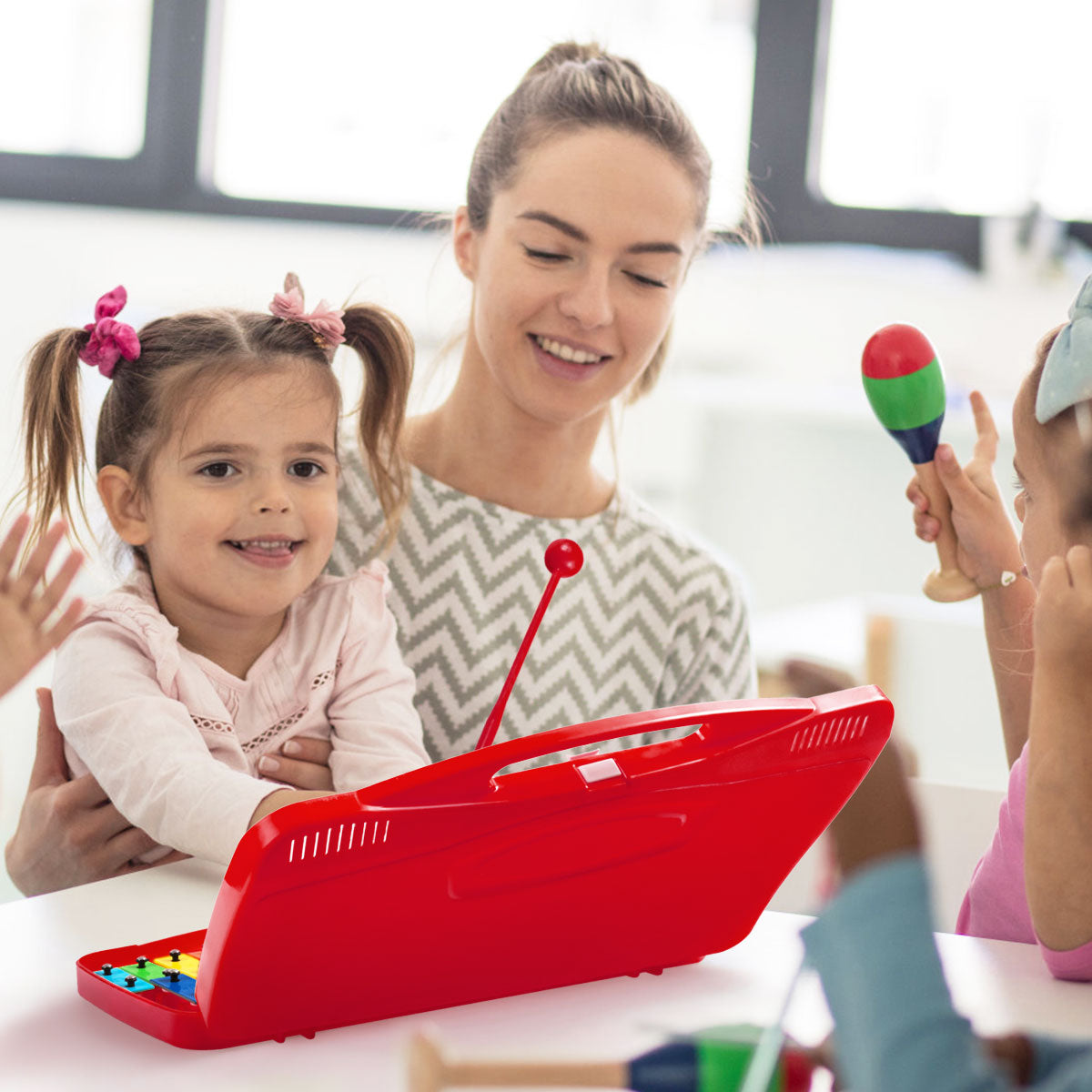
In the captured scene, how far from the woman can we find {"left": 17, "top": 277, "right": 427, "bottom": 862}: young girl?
0.11 m

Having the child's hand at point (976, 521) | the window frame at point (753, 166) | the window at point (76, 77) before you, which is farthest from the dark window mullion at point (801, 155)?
the child's hand at point (976, 521)

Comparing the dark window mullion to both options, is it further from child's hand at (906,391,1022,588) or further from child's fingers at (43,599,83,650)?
child's fingers at (43,599,83,650)

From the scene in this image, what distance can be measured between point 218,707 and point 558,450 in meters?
0.41

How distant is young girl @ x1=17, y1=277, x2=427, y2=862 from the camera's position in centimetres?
95

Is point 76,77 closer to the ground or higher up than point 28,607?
higher up

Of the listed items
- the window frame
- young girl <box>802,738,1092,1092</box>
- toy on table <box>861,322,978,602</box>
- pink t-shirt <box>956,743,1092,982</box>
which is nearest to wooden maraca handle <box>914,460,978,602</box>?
toy on table <box>861,322,978,602</box>

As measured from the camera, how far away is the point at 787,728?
2.16 feet

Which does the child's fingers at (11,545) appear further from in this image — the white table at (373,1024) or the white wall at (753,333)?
the white wall at (753,333)

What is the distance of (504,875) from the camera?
617mm

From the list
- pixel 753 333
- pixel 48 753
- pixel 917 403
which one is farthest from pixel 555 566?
pixel 753 333

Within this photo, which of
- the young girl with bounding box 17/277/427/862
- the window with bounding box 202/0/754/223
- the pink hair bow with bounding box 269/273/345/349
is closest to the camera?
the young girl with bounding box 17/277/427/862

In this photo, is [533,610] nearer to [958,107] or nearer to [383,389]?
[383,389]

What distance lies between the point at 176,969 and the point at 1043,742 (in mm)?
416

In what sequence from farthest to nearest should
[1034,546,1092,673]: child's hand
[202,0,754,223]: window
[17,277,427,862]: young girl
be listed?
[202,0,754,223]: window < [17,277,427,862]: young girl < [1034,546,1092,673]: child's hand
